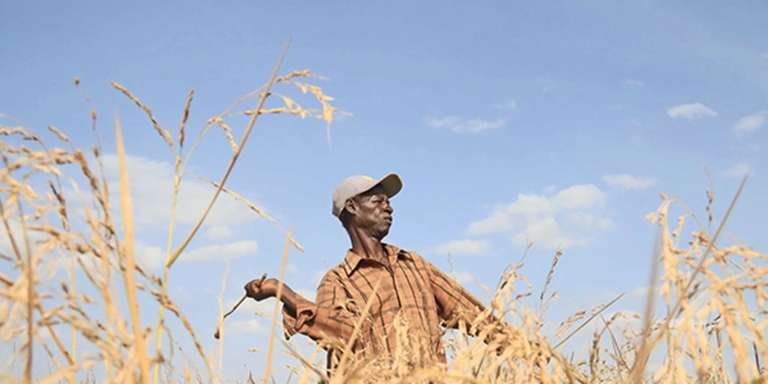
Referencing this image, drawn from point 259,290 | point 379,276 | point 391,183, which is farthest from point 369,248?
point 259,290

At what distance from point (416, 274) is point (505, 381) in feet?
10.9

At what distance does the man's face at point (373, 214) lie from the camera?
5492 mm

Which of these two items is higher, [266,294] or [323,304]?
[323,304]

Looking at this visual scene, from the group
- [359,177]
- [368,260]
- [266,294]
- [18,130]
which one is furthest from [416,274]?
[18,130]

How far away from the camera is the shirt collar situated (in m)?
5.31

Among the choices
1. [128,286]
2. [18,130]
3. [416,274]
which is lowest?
[128,286]

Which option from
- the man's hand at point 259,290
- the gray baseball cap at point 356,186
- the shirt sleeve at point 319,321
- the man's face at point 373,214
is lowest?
the man's hand at point 259,290

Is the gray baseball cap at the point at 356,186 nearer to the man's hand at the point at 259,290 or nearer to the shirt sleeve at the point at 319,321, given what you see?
the shirt sleeve at the point at 319,321

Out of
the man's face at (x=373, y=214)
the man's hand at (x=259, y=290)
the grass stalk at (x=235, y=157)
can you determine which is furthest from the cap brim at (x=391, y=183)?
the grass stalk at (x=235, y=157)

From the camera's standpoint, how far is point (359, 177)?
5727 millimetres

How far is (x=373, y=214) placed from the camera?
551 centimetres

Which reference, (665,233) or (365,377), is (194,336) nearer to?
(665,233)

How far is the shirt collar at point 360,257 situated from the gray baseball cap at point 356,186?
1.37 feet

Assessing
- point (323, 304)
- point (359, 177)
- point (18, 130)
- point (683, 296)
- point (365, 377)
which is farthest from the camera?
point (359, 177)
